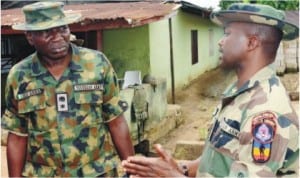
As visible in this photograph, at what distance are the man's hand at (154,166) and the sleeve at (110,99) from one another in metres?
0.90

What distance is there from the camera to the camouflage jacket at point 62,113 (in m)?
2.62

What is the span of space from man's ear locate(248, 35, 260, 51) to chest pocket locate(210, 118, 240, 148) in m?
0.25

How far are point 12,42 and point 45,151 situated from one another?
756 cm

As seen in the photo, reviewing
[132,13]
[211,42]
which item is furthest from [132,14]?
[211,42]

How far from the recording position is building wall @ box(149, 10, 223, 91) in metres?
9.86

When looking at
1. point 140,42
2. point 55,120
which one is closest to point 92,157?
point 55,120

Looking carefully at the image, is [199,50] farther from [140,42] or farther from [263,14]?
[263,14]

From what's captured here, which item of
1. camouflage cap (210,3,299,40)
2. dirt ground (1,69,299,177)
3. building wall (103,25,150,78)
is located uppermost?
camouflage cap (210,3,299,40)

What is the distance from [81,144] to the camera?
263 centimetres

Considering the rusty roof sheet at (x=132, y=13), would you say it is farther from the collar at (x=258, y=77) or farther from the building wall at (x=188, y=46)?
the collar at (x=258, y=77)

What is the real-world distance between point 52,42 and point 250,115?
4.27ft

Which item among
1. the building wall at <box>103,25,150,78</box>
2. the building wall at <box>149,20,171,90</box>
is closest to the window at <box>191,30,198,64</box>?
the building wall at <box>149,20,171,90</box>

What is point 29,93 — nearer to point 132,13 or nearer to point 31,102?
point 31,102

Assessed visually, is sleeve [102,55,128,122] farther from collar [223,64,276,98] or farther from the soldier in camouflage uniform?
collar [223,64,276,98]
